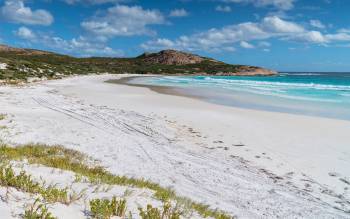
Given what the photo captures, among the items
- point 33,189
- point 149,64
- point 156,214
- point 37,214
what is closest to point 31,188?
point 33,189

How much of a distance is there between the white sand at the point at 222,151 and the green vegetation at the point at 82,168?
60 centimetres

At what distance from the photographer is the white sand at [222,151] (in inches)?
240

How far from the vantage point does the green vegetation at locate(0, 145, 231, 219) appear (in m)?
4.92

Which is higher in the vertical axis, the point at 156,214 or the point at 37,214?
the point at 37,214

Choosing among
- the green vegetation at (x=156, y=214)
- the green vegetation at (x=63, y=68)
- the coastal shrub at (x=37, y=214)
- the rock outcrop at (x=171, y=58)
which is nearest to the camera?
the coastal shrub at (x=37, y=214)

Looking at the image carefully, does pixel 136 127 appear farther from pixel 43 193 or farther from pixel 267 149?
pixel 43 193

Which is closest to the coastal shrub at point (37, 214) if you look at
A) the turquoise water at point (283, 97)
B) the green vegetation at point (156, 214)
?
the green vegetation at point (156, 214)

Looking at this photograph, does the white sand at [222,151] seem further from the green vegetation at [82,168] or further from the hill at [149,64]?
the hill at [149,64]

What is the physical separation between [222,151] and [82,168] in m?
4.21

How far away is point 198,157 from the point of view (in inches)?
331

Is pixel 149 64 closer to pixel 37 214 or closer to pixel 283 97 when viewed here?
pixel 283 97

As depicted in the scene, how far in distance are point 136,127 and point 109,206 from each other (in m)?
7.84

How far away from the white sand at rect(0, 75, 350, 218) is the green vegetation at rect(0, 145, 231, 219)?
23.5 inches

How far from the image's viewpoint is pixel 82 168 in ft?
20.4
